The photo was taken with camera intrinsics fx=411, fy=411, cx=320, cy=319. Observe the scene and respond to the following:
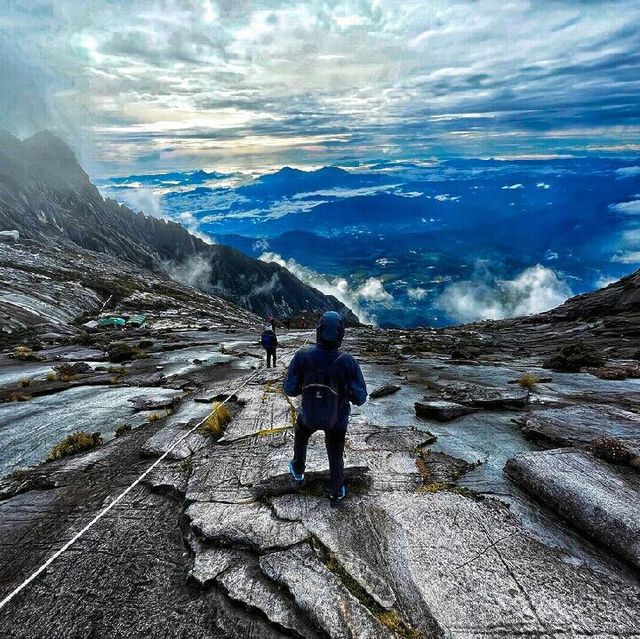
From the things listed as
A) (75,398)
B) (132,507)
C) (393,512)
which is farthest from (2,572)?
(75,398)

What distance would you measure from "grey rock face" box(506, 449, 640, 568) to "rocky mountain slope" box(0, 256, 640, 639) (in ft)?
0.10

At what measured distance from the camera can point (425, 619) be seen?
5.24 meters

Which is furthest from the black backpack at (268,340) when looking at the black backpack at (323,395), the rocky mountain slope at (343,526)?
the black backpack at (323,395)

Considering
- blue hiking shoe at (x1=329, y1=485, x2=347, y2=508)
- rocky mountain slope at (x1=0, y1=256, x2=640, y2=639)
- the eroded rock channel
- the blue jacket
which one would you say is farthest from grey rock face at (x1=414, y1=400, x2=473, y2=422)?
the blue jacket

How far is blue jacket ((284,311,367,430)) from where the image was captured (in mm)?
7336

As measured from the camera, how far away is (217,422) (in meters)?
12.1

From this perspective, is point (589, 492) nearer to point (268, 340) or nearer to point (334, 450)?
point (334, 450)

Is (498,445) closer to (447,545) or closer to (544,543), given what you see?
(544,543)

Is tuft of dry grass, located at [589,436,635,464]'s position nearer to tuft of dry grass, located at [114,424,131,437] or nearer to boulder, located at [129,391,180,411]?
tuft of dry grass, located at [114,424,131,437]

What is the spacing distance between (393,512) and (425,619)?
2206 millimetres

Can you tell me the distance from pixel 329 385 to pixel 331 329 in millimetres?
1014

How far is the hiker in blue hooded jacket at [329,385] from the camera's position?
7.35 metres

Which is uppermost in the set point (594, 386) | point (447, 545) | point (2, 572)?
point (594, 386)

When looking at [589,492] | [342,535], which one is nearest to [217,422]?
[342,535]
